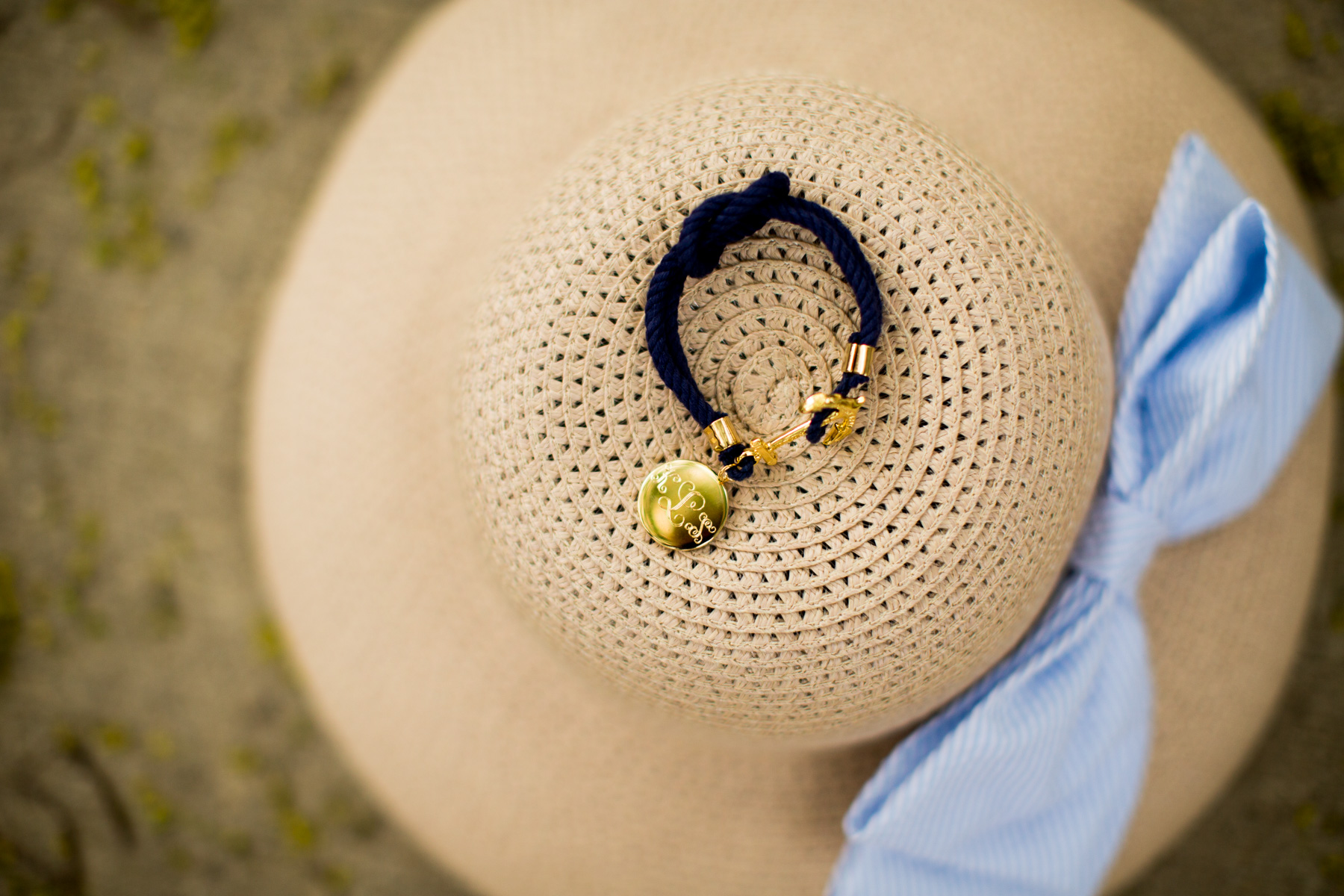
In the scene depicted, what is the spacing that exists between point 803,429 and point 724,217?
13 centimetres

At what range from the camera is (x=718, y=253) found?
496mm

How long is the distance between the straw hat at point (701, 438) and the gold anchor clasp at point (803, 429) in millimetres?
31

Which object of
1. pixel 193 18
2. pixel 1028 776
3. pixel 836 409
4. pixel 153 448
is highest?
pixel 193 18

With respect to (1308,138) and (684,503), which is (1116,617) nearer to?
(684,503)

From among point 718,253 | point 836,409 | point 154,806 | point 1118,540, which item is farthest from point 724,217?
point 154,806

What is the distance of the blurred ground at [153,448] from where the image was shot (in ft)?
4.32

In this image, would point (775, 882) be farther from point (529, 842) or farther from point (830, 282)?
point (830, 282)

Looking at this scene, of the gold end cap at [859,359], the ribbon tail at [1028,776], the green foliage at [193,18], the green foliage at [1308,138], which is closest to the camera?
the gold end cap at [859,359]

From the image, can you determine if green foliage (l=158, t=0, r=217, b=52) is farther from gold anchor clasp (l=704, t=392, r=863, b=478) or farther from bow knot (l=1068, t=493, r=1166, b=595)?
bow knot (l=1068, t=493, r=1166, b=595)

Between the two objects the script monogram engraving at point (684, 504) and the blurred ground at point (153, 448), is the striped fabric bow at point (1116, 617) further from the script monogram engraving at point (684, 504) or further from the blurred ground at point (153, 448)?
the blurred ground at point (153, 448)

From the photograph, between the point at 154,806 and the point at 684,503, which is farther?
the point at 154,806

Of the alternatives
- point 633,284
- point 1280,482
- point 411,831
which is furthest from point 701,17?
point 411,831

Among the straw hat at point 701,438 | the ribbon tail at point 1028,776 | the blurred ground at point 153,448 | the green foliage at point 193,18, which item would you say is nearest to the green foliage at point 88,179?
the blurred ground at point 153,448

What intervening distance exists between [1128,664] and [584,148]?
0.55m
